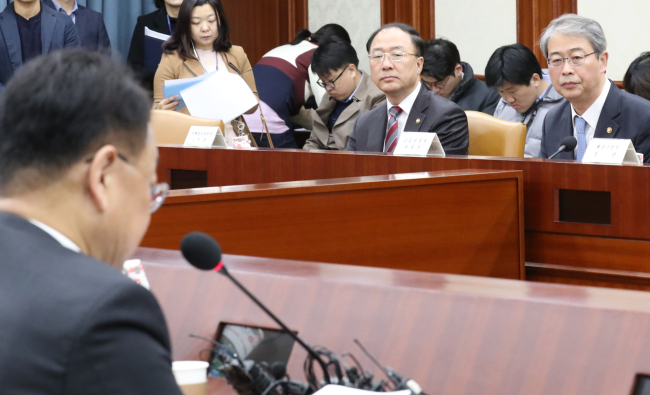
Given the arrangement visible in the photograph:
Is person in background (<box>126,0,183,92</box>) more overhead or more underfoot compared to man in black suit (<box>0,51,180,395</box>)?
more overhead

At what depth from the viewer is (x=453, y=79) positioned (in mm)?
4223

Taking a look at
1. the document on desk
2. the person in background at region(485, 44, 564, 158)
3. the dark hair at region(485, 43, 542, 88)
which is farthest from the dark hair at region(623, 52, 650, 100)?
the document on desk

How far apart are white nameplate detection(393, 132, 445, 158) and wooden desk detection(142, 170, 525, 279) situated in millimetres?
334

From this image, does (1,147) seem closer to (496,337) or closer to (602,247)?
(496,337)

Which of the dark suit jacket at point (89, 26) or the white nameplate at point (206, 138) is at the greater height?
the dark suit jacket at point (89, 26)

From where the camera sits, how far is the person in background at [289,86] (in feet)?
15.6

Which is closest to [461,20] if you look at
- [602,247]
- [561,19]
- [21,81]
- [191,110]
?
[191,110]

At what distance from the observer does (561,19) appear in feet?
8.83

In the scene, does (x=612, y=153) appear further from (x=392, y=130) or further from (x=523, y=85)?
(x=523, y=85)

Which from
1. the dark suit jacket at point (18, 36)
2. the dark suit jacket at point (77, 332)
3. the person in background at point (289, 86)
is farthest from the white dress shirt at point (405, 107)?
the dark suit jacket at point (77, 332)

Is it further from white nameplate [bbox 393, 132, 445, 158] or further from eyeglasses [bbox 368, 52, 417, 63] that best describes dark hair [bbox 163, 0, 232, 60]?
white nameplate [bbox 393, 132, 445, 158]

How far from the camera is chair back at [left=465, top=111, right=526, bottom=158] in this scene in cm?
283

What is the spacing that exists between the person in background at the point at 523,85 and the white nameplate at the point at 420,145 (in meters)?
1.11

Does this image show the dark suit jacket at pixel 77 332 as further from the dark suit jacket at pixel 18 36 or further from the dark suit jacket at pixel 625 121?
the dark suit jacket at pixel 18 36
